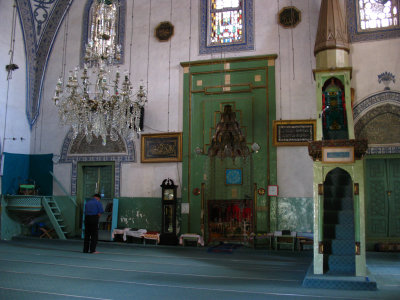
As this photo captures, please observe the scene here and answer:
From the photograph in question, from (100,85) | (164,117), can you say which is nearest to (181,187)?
(164,117)

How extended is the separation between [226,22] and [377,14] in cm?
297

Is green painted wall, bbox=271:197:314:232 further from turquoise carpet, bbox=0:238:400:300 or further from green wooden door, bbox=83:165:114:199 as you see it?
green wooden door, bbox=83:165:114:199

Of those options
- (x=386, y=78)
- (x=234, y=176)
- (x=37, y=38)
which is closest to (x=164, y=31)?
(x=37, y=38)

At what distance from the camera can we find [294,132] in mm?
7789

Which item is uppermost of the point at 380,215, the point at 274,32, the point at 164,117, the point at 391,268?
the point at 274,32

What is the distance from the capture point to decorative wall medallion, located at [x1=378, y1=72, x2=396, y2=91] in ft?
24.4

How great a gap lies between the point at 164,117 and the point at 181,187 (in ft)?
5.04

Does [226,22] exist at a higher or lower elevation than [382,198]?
higher

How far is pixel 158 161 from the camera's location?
27.9 ft

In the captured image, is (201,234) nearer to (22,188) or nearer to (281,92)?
(281,92)

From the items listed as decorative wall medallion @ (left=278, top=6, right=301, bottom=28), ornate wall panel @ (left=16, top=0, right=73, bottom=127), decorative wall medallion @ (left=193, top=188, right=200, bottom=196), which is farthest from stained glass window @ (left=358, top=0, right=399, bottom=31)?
ornate wall panel @ (left=16, top=0, right=73, bottom=127)

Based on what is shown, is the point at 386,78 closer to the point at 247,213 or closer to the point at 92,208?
the point at 247,213

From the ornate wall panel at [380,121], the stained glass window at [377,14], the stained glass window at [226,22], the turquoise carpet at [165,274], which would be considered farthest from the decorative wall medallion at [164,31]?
the turquoise carpet at [165,274]

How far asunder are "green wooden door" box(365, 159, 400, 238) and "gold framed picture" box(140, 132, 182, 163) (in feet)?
12.1
